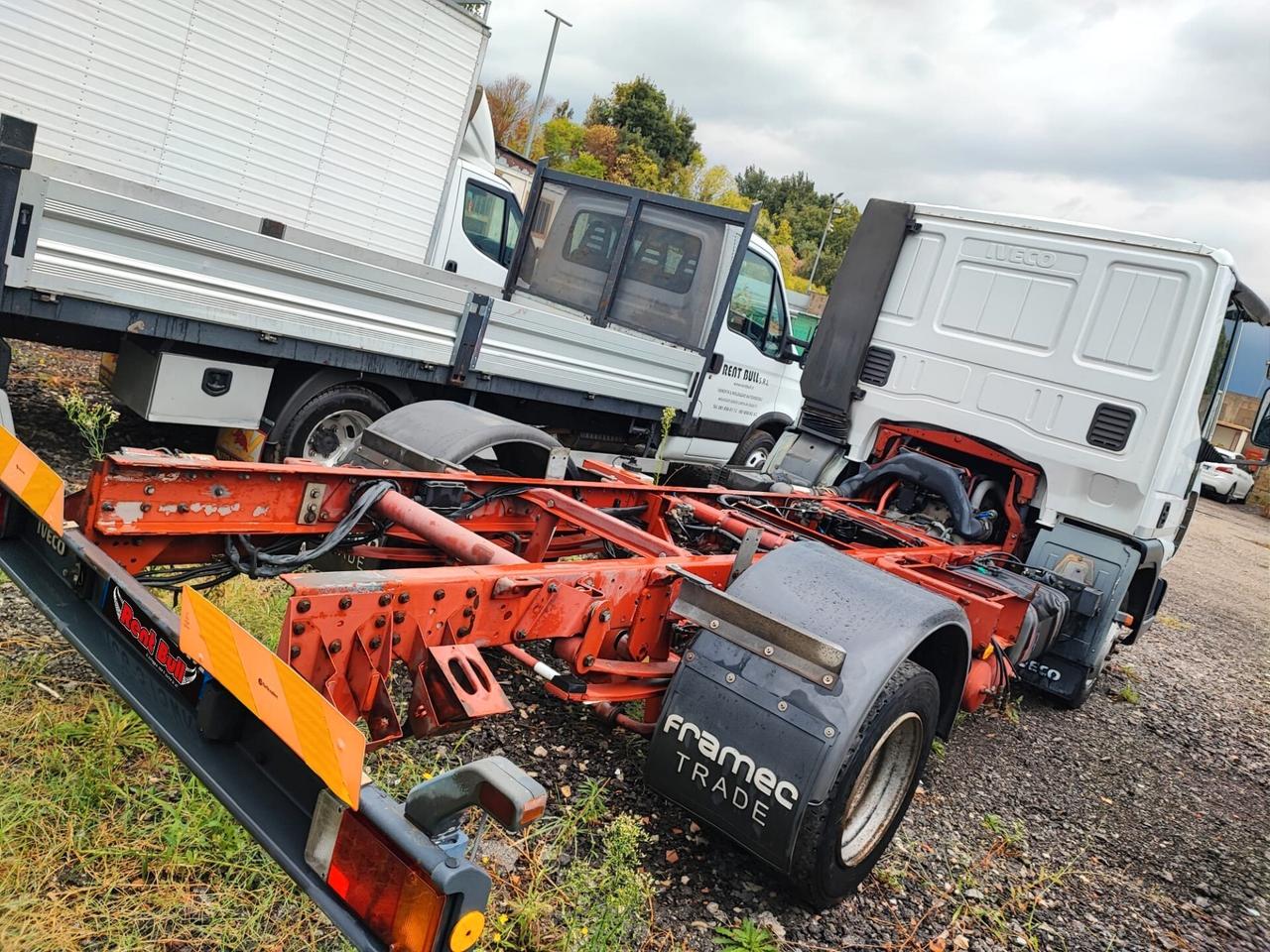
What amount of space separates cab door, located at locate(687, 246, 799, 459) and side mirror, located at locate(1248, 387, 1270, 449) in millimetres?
3759

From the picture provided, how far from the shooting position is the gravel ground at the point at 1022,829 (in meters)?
2.79

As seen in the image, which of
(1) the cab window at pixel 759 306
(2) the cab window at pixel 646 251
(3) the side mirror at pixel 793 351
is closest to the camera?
(2) the cab window at pixel 646 251

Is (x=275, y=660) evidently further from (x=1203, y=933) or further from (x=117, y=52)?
(x=117, y=52)

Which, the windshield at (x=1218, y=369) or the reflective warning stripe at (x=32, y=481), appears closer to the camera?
the reflective warning stripe at (x=32, y=481)

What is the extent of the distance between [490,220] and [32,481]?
26.8ft

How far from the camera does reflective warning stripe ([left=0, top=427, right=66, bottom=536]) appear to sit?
1996 mm

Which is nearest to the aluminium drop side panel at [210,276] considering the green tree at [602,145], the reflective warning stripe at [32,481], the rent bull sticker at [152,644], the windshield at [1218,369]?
the reflective warning stripe at [32,481]

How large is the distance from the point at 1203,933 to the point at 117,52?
809 cm

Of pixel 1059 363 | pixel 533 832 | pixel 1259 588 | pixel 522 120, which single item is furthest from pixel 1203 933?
pixel 522 120

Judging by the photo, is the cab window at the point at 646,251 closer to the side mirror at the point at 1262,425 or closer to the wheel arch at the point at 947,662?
the side mirror at the point at 1262,425

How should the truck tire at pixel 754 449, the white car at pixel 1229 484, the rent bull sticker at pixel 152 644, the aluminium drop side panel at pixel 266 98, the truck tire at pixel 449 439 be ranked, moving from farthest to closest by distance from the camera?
the white car at pixel 1229 484
the truck tire at pixel 754 449
the aluminium drop side panel at pixel 266 98
the truck tire at pixel 449 439
the rent bull sticker at pixel 152 644

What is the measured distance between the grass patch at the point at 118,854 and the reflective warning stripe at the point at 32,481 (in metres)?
0.81

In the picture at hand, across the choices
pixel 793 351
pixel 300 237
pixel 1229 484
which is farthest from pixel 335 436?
pixel 1229 484

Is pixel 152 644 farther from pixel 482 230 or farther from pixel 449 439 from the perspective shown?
pixel 482 230
